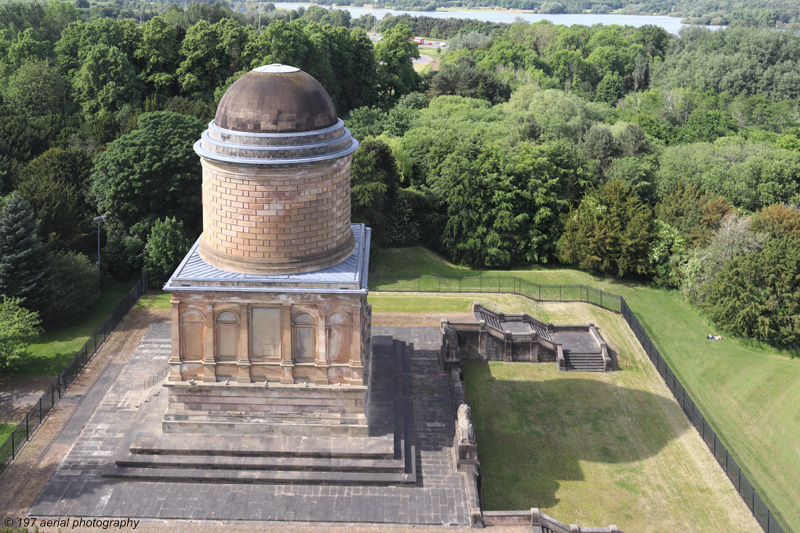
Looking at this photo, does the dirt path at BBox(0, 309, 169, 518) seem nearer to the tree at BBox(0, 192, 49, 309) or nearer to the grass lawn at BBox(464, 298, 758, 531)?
the tree at BBox(0, 192, 49, 309)

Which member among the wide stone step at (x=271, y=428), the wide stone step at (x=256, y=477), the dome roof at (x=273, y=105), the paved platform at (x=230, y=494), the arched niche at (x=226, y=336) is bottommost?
the paved platform at (x=230, y=494)

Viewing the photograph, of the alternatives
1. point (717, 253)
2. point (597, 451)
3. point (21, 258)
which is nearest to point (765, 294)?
point (717, 253)

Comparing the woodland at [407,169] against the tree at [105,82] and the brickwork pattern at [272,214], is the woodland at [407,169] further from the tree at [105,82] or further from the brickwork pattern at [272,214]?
the brickwork pattern at [272,214]

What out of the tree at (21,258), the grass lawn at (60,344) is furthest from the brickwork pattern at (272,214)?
the tree at (21,258)

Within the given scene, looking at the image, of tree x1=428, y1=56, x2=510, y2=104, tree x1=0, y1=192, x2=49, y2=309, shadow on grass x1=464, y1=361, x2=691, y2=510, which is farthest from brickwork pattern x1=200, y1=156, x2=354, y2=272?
tree x1=428, y1=56, x2=510, y2=104

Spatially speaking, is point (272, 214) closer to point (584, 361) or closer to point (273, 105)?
point (273, 105)
